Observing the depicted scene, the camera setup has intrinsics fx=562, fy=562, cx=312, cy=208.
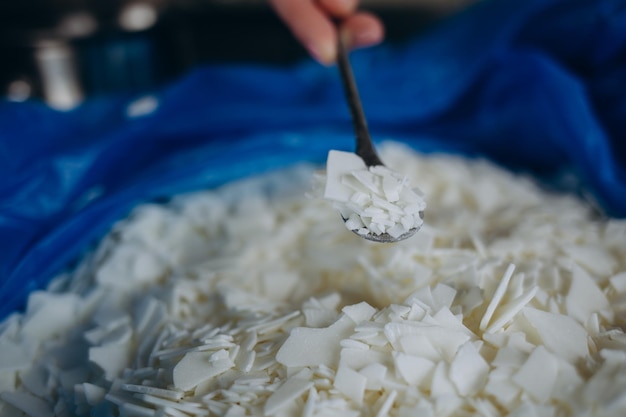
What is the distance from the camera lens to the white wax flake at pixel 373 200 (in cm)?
49

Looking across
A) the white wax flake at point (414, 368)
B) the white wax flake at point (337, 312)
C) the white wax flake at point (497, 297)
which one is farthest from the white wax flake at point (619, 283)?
the white wax flake at point (414, 368)

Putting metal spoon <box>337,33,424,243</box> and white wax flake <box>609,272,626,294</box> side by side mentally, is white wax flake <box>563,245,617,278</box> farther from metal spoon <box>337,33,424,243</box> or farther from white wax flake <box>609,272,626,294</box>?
metal spoon <box>337,33,424,243</box>

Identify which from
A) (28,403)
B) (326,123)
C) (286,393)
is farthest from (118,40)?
(286,393)

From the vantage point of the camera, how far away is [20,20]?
1324 mm

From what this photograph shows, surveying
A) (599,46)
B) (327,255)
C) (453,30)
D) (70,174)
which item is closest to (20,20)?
(70,174)

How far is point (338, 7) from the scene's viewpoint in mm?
808

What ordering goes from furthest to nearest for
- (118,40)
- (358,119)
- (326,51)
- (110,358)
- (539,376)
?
1. (118,40)
2. (326,51)
3. (358,119)
4. (110,358)
5. (539,376)

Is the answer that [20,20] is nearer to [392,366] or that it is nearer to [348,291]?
[348,291]

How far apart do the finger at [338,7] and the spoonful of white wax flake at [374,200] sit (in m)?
0.37

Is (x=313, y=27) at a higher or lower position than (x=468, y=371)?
higher

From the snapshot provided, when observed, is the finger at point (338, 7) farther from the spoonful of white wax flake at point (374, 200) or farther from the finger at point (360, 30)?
the spoonful of white wax flake at point (374, 200)

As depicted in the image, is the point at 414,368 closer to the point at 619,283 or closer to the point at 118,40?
the point at 619,283

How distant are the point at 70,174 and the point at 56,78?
634 millimetres

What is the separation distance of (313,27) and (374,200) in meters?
0.38
